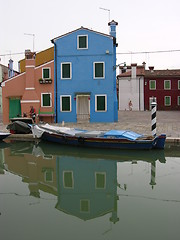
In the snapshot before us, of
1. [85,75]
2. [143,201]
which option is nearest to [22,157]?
[143,201]

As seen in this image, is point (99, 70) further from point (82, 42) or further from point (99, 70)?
point (82, 42)

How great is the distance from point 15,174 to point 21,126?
6.94m

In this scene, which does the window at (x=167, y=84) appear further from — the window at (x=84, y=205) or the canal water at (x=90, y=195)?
the window at (x=84, y=205)

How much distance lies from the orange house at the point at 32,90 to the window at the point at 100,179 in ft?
41.0

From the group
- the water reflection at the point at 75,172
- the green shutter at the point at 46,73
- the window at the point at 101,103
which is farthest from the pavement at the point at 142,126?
the green shutter at the point at 46,73

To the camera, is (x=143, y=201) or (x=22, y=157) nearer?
(x=143, y=201)

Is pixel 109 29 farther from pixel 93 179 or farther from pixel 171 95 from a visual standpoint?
pixel 171 95

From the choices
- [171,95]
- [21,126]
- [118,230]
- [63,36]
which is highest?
[63,36]

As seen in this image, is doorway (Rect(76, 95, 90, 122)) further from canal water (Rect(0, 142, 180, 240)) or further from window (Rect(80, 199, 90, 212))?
window (Rect(80, 199, 90, 212))

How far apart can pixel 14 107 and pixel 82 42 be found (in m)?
7.52

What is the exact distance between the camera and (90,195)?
7039mm

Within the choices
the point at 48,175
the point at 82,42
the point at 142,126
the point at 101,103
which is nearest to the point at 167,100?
the point at 101,103

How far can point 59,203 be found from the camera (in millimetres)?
6469

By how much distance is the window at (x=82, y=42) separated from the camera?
818 inches
